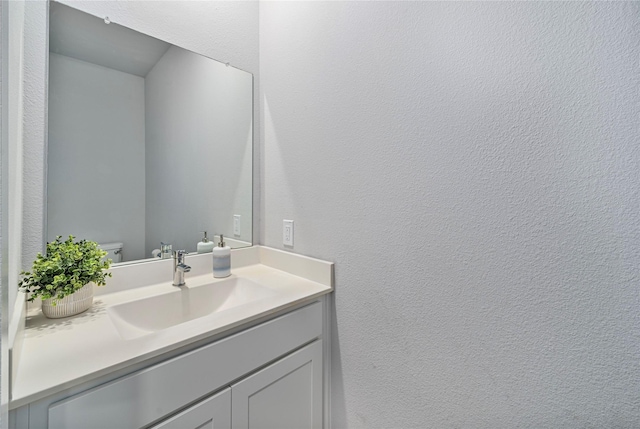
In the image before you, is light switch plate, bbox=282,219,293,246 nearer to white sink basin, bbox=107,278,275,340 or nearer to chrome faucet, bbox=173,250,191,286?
white sink basin, bbox=107,278,275,340

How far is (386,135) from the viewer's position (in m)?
0.98

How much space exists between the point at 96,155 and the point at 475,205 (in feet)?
4.01

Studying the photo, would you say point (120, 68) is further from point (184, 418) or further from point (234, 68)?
point (184, 418)

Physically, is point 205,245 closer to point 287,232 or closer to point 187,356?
point 287,232

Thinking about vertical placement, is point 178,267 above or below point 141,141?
below

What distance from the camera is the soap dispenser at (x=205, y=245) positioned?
1273mm

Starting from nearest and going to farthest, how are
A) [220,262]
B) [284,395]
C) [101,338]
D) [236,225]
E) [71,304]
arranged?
[101,338]
[71,304]
[284,395]
[220,262]
[236,225]

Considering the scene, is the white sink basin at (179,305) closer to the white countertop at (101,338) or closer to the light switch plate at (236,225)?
the white countertop at (101,338)

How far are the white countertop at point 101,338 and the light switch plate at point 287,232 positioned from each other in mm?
190

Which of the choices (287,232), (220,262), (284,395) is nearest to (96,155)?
(220,262)

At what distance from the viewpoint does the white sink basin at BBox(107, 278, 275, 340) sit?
0.93m

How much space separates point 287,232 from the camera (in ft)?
4.34

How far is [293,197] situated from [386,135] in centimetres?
50

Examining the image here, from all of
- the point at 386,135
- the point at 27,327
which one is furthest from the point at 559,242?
the point at 27,327
